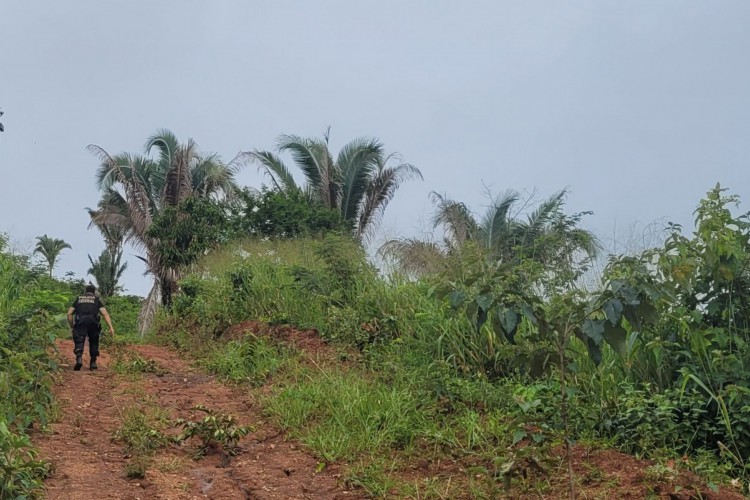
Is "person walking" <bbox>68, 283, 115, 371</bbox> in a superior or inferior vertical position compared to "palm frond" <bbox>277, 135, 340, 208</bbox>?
inferior

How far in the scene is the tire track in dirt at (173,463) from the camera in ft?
14.6

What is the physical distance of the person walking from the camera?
927 centimetres

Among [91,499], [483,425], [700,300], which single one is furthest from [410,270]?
[91,499]

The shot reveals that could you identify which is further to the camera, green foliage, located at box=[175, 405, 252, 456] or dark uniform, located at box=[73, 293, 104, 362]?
dark uniform, located at box=[73, 293, 104, 362]

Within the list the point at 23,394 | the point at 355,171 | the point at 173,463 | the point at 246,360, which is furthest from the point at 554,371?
the point at 355,171

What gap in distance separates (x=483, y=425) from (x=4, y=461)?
3.24 m

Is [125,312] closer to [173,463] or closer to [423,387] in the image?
[423,387]

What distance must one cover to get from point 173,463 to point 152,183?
58.2 ft

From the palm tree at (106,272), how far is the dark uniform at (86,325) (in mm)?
20833

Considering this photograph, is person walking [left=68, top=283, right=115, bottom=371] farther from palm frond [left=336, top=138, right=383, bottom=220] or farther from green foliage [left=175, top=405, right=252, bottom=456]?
palm frond [left=336, top=138, right=383, bottom=220]

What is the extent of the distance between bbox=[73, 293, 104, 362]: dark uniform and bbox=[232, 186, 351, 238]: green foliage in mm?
8212

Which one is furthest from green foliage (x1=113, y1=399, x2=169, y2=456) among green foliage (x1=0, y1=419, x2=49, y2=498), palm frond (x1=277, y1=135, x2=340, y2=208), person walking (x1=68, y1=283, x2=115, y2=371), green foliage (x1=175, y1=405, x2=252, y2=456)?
palm frond (x1=277, y1=135, x2=340, y2=208)

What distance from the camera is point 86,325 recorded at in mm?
9344

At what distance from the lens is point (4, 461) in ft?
11.9
